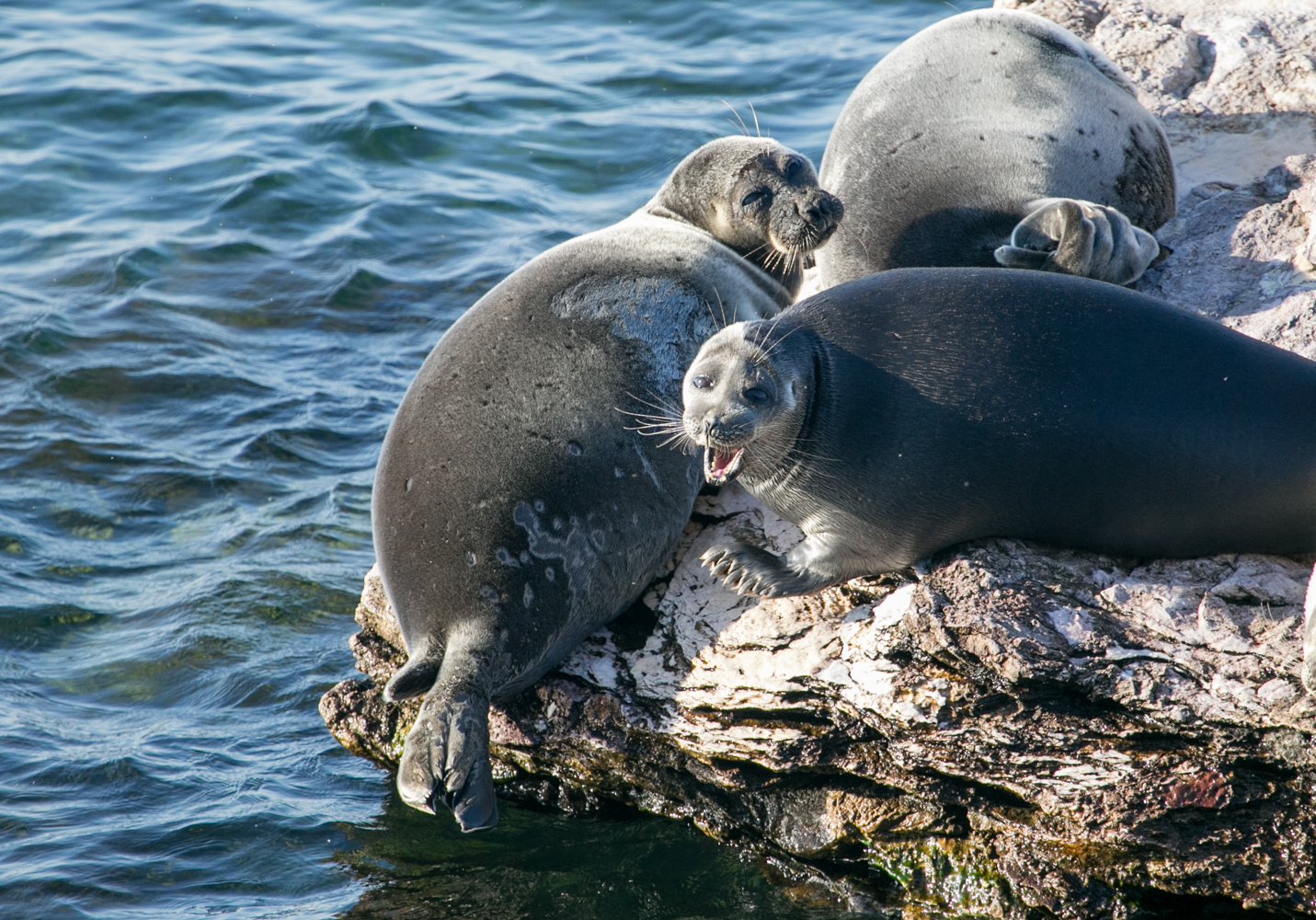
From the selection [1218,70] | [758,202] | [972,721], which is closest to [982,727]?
[972,721]

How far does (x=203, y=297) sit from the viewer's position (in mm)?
8742

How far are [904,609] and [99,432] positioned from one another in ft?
17.2

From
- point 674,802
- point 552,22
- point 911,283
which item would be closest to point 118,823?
point 674,802

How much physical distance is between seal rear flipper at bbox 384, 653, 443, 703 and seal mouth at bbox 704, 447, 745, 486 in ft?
3.60

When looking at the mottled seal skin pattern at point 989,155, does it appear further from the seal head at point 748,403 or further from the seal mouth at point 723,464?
the seal mouth at point 723,464

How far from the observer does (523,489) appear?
4.36 meters

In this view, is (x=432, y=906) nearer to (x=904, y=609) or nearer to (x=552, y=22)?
(x=904, y=609)

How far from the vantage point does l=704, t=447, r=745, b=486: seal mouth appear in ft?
13.1

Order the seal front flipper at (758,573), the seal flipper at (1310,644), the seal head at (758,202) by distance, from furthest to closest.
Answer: the seal head at (758,202), the seal front flipper at (758,573), the seal flipper at (1310,644)

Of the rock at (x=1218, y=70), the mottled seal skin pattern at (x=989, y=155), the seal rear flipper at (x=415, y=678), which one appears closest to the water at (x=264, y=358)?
the seal rear flipper at (x=415, y=678)

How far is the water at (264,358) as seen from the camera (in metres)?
4.45

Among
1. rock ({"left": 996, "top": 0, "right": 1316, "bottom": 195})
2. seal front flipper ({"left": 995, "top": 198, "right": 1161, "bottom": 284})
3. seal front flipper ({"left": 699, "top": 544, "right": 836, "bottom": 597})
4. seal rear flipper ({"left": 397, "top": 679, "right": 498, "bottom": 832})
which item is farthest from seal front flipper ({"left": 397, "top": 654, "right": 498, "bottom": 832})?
rock ({"left": 996, "top": 0, "right": 1316, "bottom": 195})

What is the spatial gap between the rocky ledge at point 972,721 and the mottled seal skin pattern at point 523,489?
0.30 metres

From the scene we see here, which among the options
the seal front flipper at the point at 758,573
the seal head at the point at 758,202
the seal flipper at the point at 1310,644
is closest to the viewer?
the seal flipper at the point at 1310,644
